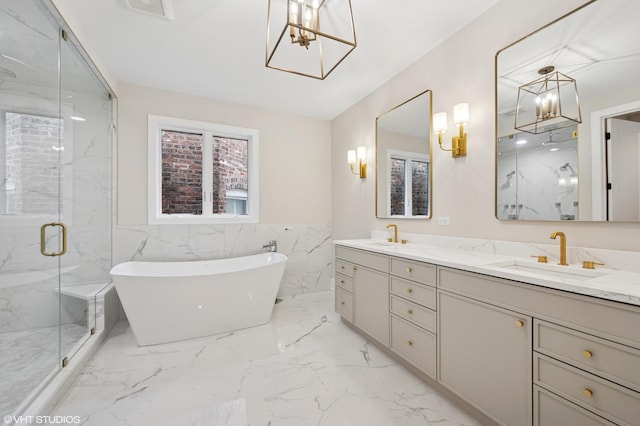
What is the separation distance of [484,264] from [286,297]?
2.79 m

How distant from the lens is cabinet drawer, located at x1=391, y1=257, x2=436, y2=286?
177 cm

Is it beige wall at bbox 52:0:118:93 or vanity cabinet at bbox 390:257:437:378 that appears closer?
vanity cabinet at bbox 390:257:437:378

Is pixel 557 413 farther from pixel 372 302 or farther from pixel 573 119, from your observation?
pixel 573 119

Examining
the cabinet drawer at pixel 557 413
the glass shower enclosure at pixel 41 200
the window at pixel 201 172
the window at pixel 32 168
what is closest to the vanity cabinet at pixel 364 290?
the cabinet drawer at pixel 557 413

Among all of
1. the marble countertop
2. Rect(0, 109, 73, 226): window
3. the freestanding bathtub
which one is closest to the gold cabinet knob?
the marble countertop

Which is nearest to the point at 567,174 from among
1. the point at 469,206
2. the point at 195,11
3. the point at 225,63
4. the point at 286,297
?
the point at 469,206

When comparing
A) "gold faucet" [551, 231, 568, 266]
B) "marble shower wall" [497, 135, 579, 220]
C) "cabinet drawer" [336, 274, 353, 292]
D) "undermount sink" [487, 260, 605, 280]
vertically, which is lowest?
"cabinet drawer" [336, 274, 353, 292]

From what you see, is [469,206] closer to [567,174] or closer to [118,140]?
[567,174]

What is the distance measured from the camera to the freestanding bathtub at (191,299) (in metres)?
2.32

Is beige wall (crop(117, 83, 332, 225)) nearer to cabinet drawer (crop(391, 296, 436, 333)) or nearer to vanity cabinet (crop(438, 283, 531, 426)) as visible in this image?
cabinet drawer (crop(391, 296, 436, 333))

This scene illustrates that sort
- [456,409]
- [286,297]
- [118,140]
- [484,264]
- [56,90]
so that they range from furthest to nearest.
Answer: [286,297] < [118,140] < [56,90] < [456,409] < [484,264]

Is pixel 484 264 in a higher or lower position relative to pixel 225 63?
lower

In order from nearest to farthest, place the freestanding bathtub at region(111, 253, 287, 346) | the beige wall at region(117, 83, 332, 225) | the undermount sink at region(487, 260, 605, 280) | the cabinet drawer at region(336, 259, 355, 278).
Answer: the undermount sink at region(487, 260, 605, 280)
the freestanding bathtub at region(111, 253, 287, 346)
the cabinet drawer at region(336, 259, 355, 278)
the beige wall at region(117, 83, 332, 225)

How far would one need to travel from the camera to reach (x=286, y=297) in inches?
149
